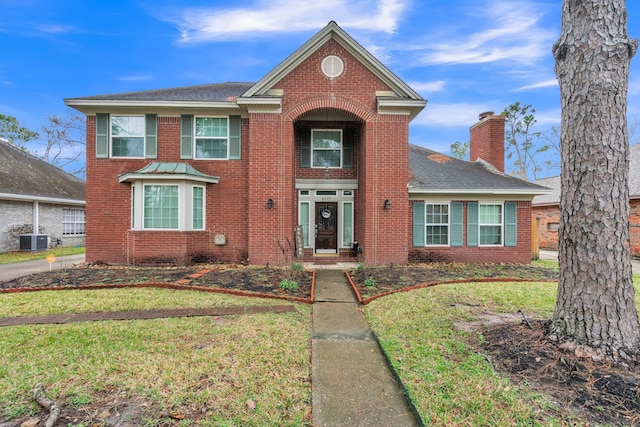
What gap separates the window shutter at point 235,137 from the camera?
10242 mm

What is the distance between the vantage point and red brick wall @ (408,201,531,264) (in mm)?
10734

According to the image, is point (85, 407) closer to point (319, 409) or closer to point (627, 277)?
point (319, 409)

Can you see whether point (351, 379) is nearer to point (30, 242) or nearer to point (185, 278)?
point (185, 278)

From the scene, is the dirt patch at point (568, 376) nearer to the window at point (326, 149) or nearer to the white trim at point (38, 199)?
the window at point (326, 149)

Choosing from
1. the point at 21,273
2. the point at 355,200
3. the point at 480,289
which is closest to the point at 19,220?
the point at 21,273

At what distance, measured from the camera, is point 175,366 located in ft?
10.8

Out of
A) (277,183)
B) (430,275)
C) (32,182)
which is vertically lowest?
(430,275)

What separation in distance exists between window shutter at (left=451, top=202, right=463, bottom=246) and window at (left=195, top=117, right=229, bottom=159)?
Result: 843cm

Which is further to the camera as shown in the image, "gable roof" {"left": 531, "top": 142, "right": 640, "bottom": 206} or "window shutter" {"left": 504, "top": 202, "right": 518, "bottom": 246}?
"gable roof" {"left": 531, "top": 142, "right": 640, "bottom": 206}

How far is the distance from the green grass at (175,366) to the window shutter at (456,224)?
7.73 meters

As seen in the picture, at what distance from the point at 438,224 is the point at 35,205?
752 inches

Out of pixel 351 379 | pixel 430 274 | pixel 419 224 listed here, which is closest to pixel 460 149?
pixel 419 224

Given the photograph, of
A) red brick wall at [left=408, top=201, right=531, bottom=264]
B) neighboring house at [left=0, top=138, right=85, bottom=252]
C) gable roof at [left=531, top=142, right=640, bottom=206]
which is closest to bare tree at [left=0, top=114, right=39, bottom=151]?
neighboring house at [left=0, top=138, right=85, bottom=252]

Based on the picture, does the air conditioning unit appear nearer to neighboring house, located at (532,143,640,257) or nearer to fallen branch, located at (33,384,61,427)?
fallen branch, located at (33,384,61,427)
